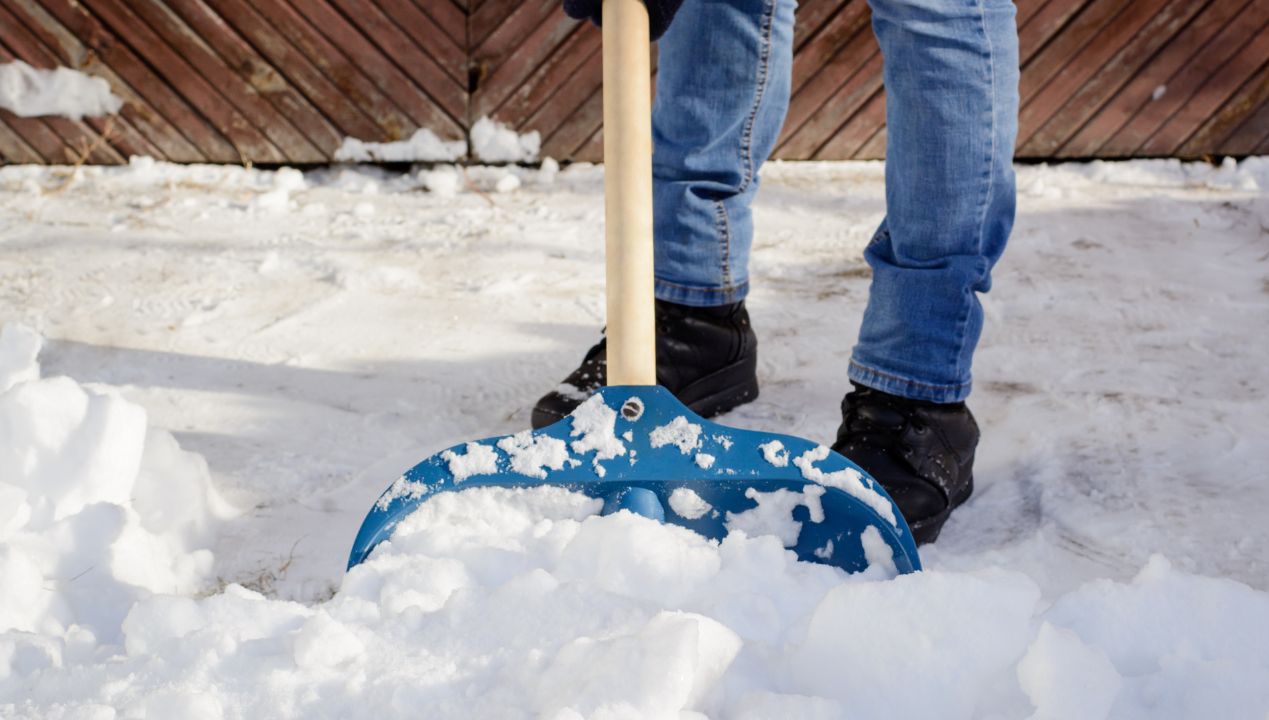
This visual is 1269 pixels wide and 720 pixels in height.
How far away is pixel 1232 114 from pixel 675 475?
3.05 metres

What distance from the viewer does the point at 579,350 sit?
181 centimetres

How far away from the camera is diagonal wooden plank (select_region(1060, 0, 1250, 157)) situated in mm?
3186

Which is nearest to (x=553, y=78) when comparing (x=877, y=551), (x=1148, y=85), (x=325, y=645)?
(x=1148, y=85)

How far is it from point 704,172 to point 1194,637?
873mm

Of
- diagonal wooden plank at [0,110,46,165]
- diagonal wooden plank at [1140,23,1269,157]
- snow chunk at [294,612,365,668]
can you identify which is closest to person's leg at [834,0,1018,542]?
snow chunk at [294,612,365,668]

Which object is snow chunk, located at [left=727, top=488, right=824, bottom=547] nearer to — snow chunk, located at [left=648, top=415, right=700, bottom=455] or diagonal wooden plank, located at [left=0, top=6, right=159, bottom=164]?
snow chunk, located at [left=648, top=415, right=700, bottom=455]

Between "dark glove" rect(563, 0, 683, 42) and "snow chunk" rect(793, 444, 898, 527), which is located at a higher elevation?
Result: "dark glove" rect(563, 0, 683, 42)

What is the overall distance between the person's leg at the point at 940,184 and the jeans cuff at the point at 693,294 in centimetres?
28

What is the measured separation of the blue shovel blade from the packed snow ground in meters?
0.03

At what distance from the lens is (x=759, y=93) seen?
1.42m

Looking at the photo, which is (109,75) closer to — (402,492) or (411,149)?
(411,149)

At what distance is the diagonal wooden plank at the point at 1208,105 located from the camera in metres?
3.21

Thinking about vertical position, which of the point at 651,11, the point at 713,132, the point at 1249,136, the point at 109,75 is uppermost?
the point at 651,11

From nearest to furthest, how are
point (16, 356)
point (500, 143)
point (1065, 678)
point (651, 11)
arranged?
point (1065, 678) → point (651, 11) → point (16, 356) → point (500, 143)
